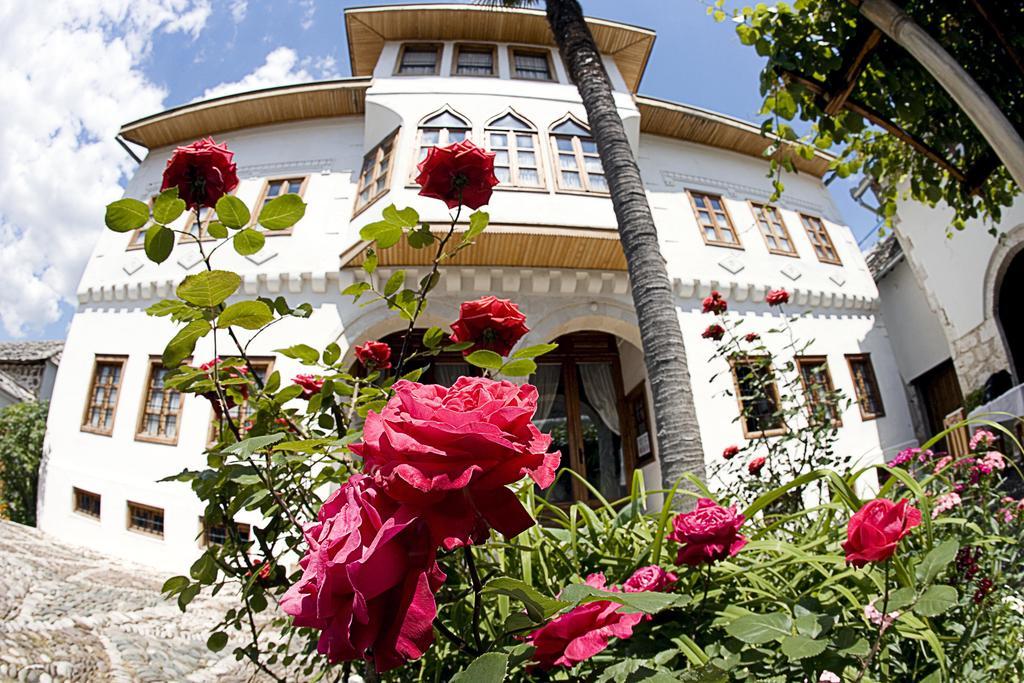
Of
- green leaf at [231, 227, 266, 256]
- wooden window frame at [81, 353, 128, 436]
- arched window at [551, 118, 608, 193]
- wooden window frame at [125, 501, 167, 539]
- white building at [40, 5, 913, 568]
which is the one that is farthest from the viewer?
arched window at [551, 118, 608, 193]

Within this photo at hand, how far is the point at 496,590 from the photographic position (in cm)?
56

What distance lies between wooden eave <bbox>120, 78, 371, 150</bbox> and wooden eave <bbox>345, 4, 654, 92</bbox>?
1.35 meters

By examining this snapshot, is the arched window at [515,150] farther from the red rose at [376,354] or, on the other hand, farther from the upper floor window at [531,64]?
the red rose at [376,354]

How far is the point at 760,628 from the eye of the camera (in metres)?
0.84

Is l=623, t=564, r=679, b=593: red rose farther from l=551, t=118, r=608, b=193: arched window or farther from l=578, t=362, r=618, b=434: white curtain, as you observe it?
l=578, t=362, r=618, b=434: white curtain

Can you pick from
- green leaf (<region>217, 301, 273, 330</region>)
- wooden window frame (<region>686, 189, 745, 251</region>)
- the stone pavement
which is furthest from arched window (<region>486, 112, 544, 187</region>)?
green leaf (<region>217, 301, 273, 330</region>)

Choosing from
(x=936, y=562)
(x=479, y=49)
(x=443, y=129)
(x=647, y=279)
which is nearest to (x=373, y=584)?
(x=936, y=562)

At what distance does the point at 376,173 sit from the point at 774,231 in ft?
24.7

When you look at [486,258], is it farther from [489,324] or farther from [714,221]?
[489,324]

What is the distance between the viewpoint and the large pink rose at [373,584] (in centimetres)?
40

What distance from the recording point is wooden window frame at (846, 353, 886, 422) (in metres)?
9.23

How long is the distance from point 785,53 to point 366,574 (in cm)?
404

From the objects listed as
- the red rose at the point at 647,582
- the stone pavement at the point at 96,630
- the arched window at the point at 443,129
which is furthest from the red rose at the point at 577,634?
the arched window at the point at 443,129

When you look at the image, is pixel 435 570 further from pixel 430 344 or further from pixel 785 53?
pixel 785 53
